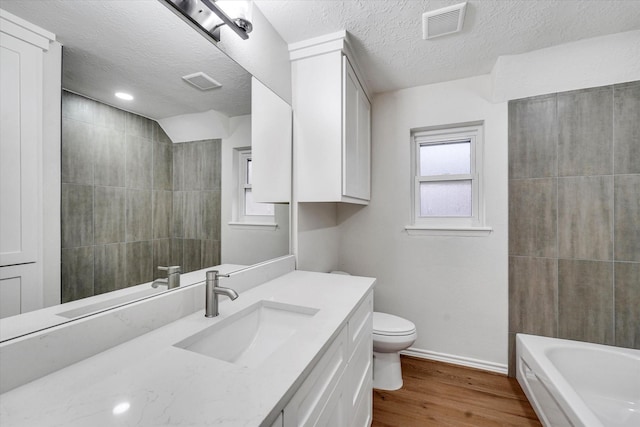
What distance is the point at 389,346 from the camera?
1.89 m

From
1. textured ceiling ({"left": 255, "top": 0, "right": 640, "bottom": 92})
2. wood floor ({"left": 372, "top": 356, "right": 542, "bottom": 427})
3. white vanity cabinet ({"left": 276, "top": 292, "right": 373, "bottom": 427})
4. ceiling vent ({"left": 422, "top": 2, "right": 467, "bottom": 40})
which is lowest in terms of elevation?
wood floor ({"left": 372, "top": 356, "right": 542, "bottom": 427})

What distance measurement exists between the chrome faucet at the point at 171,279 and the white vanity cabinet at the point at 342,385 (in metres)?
0.61

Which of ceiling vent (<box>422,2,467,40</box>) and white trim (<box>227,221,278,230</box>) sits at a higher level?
ceiling vent (<box>422,2,467,40</box>)

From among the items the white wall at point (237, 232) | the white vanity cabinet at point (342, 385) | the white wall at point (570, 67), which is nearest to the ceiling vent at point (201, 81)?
the white wall at point (237, 232)

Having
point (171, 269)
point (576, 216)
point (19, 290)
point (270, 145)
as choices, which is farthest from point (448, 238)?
point (19, 290)

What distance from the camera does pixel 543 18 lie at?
1.60 metres

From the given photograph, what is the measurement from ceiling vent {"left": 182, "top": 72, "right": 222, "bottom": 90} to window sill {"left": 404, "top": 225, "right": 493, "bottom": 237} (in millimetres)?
1847

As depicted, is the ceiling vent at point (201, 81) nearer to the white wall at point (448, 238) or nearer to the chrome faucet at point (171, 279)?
the chrome faucet at point (171, 279)

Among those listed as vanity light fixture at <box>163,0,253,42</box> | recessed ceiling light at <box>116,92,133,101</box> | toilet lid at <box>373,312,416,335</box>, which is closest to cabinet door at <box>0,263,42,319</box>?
recessed ceiling light at <box>116,92,133,101</box>

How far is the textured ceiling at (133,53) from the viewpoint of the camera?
28.6 inches

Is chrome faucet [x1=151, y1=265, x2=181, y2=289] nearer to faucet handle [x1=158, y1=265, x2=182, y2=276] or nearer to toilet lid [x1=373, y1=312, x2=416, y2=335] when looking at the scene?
faucet handle [x1=158, y1=265, x2=182, y2=276]

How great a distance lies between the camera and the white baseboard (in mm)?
2158

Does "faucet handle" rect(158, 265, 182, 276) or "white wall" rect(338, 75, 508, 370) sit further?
"white wall" rect(338, 75, 508, 370)

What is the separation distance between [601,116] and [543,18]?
32.6 inches
